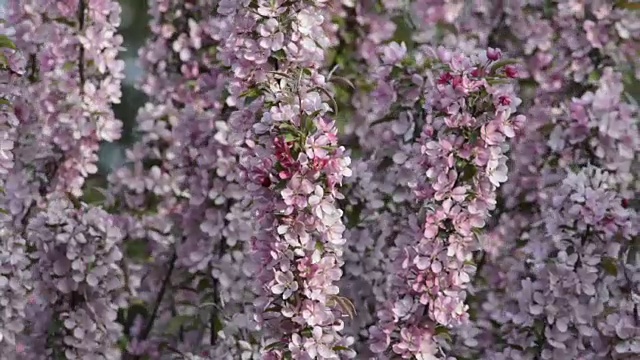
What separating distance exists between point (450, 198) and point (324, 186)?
10.9 inches

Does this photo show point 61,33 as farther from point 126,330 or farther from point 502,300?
point 502,300

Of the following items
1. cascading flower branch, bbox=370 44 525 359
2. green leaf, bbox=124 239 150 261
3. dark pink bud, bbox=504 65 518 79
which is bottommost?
green leaf, bbox=124 239 150 261

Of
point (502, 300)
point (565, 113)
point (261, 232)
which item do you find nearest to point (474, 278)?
point (502, 300)

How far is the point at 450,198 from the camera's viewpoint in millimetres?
2281

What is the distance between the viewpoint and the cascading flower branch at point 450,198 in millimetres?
2285

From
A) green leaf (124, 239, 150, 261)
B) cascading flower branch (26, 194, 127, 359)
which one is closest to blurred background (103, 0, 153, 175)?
green leaf (124, 239, 150, 261)

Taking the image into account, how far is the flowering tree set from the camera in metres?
2.28

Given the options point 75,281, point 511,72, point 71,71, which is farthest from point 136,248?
point 511,72

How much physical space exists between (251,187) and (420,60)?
2.73ft

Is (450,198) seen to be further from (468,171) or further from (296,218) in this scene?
(296,218)

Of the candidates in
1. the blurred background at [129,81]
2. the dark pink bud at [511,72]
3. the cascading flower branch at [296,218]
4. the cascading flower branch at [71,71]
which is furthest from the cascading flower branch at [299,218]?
the blurred background at [129,81]

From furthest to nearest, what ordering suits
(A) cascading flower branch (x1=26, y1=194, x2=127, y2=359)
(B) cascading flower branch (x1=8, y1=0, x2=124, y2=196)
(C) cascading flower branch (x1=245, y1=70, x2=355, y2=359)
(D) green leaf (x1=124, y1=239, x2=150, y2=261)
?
1. (D) green leaf (x1=124, y1=239, x2=150, y2=261)
2. (B) cascading flower branch (x1=8, y1=0, x2=124, y2=196)
3. (A) cascading flower branch (x1=26, y1=194, x2=127, y2=359)
4. (C) cascading flower branch (x1=245, y1=70, x2=355, y2=359)

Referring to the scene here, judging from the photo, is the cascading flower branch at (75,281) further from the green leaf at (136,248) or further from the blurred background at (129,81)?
the blurred background at (129,81)

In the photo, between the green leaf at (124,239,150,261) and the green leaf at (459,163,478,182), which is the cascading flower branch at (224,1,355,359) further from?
the green leaf at (124,239,150,261)
